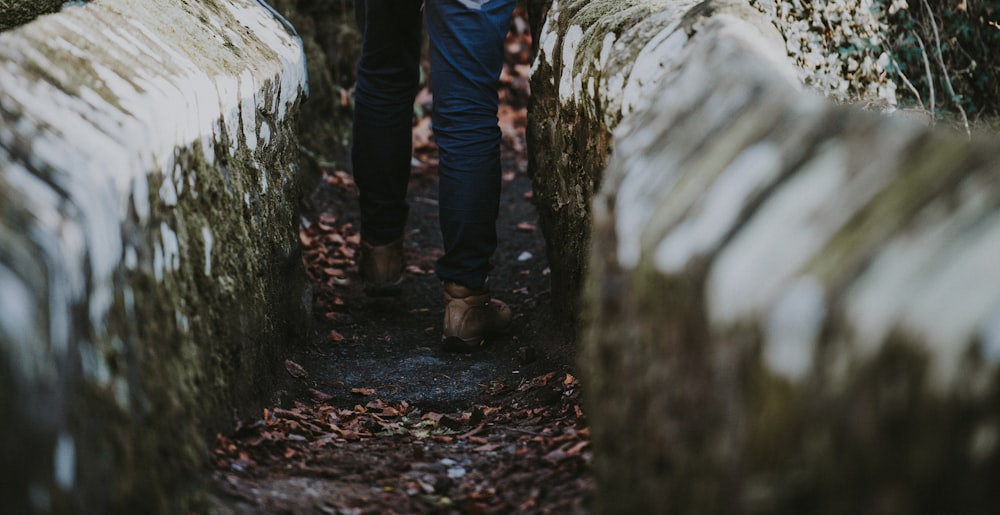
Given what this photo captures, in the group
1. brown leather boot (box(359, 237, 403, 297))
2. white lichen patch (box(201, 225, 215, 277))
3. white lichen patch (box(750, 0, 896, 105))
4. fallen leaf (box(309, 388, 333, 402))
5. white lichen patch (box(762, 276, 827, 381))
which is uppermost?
white lichen patch (box(750, 0, 896, 105))

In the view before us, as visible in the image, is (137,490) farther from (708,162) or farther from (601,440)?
(708,162)

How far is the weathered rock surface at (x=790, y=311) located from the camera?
41.9 inches

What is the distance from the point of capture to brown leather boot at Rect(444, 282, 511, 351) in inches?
138

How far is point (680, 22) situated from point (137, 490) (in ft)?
5.35

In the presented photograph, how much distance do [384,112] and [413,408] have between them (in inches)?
50.3

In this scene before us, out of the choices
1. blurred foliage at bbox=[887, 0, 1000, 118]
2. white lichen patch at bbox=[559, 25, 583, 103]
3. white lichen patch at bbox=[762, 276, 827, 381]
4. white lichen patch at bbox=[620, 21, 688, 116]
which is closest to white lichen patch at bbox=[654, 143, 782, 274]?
white lichen patch at bbox=[762, 276, 827, 381]

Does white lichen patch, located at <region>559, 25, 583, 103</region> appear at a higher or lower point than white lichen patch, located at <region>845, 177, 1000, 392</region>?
higher

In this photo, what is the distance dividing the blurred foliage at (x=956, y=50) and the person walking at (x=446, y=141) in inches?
65.1

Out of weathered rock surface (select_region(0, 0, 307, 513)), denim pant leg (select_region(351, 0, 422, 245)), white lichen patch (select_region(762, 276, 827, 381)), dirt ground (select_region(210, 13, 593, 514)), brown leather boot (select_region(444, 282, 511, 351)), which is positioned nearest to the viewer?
white lichen patch (select_region(762, 276, 827, 381))

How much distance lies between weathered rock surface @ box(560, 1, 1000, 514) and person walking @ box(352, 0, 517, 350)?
4.89 ft

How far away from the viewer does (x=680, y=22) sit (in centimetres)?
238

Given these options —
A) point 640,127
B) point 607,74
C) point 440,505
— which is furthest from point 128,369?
point 607,74

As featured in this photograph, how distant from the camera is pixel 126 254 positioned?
1.76 m

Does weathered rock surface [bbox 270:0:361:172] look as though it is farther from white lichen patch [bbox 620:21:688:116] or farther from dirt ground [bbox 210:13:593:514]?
white lichen patch [bbox 620:21:688:116]
